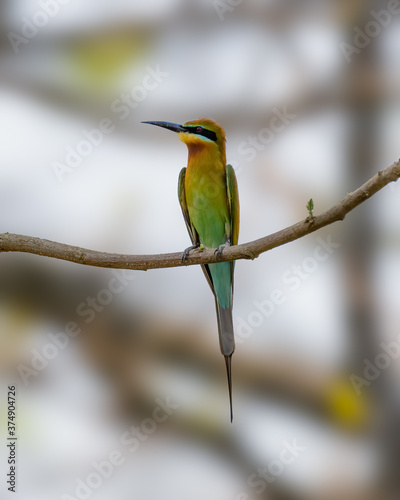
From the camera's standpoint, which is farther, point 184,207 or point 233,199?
point 184,207

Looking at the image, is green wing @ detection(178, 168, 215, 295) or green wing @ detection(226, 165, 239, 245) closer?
green wing @ detection(226, 165, 239, 245)

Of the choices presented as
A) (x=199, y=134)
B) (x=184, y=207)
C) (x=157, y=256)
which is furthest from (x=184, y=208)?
(x=157, y=256)

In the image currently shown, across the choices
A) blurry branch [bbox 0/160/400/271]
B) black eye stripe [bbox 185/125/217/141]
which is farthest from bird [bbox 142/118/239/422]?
blurry branch [bbox 0/160/400/271]

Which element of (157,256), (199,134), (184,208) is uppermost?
(199,134)

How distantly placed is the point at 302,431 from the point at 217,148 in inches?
67.8

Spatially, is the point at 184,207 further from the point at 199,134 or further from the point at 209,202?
the point at 199,134

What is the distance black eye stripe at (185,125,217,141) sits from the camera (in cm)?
253

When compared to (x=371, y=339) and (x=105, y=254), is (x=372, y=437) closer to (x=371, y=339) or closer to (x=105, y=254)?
(x=371, y=339)

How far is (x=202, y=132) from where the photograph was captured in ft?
8.34

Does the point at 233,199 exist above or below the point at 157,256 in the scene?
above

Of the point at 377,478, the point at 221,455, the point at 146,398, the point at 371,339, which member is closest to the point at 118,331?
the point at 146,398

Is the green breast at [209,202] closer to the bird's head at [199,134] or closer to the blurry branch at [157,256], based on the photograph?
the bird's head at [199,134]

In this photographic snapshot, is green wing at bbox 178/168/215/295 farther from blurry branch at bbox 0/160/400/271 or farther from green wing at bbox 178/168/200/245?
blurry branch at bbox 0/160/400/271

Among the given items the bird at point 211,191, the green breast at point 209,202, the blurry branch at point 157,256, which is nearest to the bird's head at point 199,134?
the bird at point 211,191
